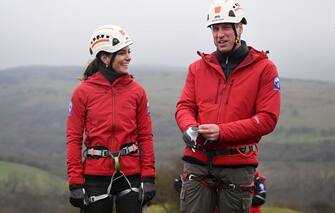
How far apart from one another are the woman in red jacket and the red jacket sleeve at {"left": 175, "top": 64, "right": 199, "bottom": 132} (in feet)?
2.20

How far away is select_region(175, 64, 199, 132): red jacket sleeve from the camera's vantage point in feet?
18.2

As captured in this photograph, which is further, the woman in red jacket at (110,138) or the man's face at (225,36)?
the woman in red jacket at (110,138)

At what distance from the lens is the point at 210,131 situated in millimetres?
5184

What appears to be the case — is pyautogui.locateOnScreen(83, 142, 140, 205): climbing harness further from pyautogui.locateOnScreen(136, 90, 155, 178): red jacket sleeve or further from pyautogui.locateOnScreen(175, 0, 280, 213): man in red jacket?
pyautogui.locateOnScreen(175, 0, 280, 213): man in red jacket

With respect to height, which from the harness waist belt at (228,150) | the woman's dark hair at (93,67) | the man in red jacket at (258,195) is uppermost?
the woman's dark hair at (93,67)

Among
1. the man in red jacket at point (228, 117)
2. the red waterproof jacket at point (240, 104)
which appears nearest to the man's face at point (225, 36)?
the man in red jacket at point (228, 117)

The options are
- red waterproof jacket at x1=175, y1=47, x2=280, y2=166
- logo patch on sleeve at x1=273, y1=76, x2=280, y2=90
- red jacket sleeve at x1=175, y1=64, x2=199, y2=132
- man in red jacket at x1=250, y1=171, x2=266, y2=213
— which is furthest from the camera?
man in red jacket at x1=250, y1=171, x2=266, y2=213

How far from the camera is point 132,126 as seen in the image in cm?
610

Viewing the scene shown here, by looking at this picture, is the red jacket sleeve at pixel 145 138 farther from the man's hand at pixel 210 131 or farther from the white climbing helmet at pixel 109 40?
the man's hand at pixel 210 131

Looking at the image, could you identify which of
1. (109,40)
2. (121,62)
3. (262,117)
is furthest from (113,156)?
(262,117)

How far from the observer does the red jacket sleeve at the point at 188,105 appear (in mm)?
5562

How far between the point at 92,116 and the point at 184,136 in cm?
132

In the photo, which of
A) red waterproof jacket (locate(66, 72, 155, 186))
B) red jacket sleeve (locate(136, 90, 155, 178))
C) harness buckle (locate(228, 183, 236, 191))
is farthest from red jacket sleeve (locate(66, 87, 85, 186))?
harness buckle (locate(228, 183, 236, 191))

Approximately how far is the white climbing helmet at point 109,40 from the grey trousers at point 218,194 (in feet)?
5.80
